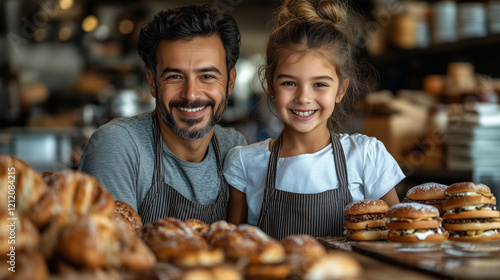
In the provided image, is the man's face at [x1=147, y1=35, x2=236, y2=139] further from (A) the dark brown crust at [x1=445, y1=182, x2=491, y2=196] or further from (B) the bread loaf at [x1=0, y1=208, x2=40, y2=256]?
(B) the bread loaf at [x1=0, y1=208, x2=40, y2=256]

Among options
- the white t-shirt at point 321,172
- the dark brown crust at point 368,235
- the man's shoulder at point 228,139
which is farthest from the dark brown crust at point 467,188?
the man's shoulder at point 228,139

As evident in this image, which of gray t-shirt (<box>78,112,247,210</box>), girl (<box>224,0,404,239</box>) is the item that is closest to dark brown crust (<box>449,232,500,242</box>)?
girl (<box>224,0,404,239</box>)

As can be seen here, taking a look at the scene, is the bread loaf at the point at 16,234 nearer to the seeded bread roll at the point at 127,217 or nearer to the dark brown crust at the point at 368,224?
the seeded bread roll at the point at 127,217

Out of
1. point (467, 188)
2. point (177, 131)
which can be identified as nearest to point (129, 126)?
point (177, 131)

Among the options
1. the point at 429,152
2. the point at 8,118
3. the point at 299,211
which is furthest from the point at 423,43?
the point at 8,118

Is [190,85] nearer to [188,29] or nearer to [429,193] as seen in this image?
[188,29]

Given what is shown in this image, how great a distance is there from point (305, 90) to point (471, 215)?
72 cm

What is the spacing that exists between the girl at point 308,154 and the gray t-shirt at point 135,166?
11 cm

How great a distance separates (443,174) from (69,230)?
3202mm

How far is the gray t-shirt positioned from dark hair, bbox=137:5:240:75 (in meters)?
0.31

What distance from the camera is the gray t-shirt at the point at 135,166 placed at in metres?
2.01

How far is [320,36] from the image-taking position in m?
2.11

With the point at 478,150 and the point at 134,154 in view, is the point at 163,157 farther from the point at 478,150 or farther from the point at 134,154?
the point at 478,150

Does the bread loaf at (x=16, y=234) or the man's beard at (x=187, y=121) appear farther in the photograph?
the man's beard at (x=187, y=121)
